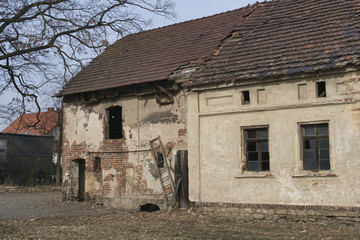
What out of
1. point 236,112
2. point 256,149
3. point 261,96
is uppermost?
point 261,96

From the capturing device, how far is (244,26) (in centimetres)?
1747

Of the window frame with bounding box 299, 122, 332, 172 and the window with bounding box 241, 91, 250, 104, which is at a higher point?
the window with bounding box 241, 91, 250, 104

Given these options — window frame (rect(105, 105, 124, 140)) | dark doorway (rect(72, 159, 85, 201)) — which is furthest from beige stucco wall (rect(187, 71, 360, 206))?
dark doorway (rect(72, 159, 85, 201))

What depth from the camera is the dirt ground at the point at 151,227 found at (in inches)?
434

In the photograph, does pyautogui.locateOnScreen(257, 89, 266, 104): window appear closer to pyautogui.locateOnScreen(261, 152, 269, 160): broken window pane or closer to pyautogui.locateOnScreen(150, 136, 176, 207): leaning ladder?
pyautogui.locateOnScreen(261, 152, 269, 160): broken window pane

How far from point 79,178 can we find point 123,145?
3.38 m

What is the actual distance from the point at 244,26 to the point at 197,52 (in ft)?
6.54

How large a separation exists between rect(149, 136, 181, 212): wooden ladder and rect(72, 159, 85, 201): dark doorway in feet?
15.1

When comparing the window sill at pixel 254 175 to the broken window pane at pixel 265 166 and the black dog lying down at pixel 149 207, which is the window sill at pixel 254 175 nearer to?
the broken window pane at pixel 265 166

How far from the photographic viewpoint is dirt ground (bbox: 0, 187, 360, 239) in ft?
36.1

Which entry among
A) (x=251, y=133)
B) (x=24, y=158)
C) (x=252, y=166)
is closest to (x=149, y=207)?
(x=252, y=166)

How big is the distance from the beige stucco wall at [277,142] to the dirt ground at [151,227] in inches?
32.5

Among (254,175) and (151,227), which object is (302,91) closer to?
(254,175)

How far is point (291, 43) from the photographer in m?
14.7
